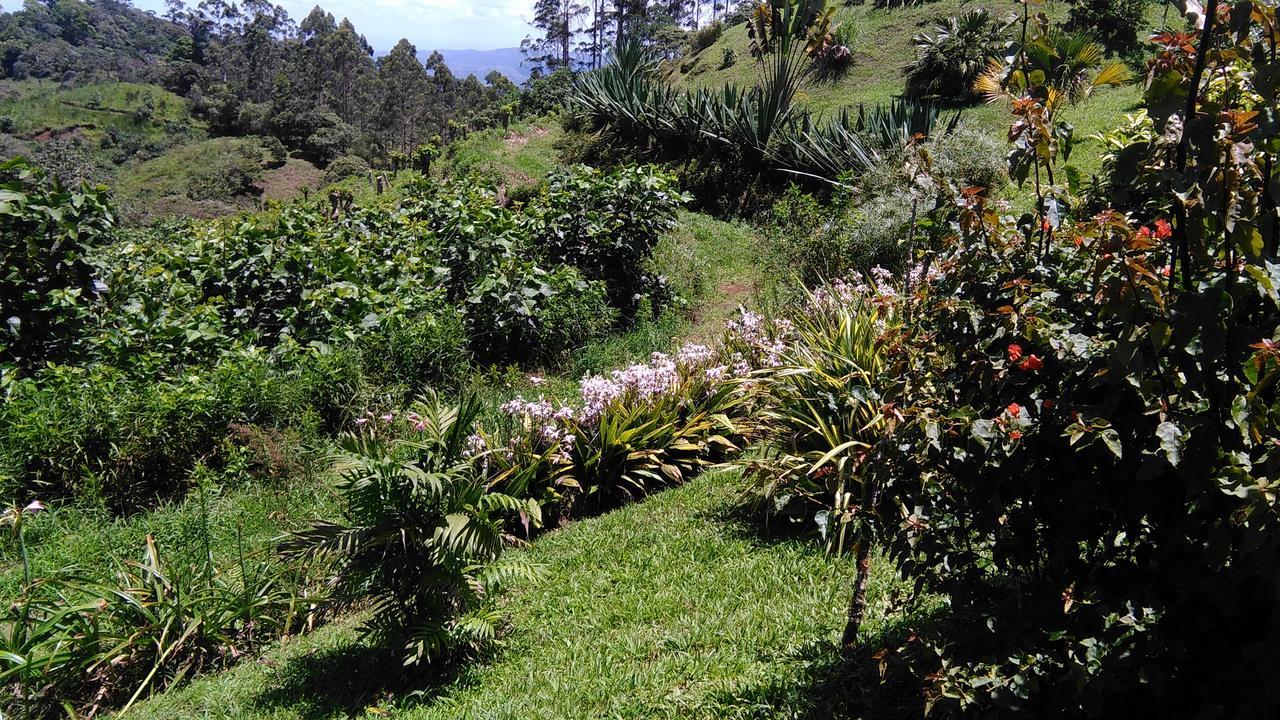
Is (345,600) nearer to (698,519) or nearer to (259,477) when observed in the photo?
(698,519)

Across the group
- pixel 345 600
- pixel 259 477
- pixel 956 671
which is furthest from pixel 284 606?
pixel 956 671

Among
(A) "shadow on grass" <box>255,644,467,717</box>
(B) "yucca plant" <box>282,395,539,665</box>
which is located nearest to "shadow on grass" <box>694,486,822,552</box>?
(B) "yucca plant" <box>282,395,539,665</box>

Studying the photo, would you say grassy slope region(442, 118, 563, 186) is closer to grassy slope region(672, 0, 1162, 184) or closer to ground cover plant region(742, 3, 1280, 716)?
grassy slope region(672, 0, 1162, 184)

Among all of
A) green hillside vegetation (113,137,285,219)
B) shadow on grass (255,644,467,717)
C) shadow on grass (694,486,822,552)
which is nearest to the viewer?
shadow on grass (255,644,467,717)

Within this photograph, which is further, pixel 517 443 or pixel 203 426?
pixel 203 426

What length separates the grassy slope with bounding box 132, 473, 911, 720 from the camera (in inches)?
127

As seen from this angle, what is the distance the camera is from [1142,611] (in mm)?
1936

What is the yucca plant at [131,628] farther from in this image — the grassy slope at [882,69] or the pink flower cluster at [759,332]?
the grassy slope at [882,69]

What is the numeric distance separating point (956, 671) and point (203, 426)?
5839 mm

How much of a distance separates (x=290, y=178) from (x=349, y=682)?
51.0 meters

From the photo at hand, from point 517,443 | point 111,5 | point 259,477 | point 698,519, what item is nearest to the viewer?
point 698,519

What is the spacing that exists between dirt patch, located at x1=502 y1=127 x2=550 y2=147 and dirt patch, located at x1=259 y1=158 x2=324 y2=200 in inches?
1083

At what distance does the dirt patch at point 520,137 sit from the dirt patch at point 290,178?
27.5 m

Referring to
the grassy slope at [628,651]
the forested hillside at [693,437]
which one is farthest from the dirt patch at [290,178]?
the grassy slope at [628,651]
